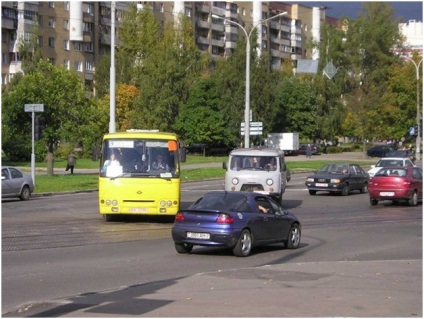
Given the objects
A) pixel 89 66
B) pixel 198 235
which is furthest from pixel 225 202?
pixel 89 66

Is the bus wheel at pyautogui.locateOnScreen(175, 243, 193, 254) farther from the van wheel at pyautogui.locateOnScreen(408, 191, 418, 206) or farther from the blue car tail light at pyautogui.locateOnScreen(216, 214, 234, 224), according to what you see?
the van wheel at pyautogui.locateOnScreen(408, 191, 418, 206)

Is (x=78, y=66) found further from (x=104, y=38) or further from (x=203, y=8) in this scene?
(x=203, y=8)

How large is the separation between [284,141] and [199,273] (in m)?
79.9

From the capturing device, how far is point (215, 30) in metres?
125

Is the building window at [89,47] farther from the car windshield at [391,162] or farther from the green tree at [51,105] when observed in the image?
the car windshield at [391,162]

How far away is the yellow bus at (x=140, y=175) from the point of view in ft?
82.4

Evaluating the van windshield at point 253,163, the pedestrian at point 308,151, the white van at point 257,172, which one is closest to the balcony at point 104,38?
the pedestrian at point 308,151

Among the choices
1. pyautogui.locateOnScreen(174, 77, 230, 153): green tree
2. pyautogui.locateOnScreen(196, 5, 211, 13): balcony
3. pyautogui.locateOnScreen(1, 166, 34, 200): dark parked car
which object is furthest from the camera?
pyautogui.locateOnScreen(196, 5, 211, 13): balcony

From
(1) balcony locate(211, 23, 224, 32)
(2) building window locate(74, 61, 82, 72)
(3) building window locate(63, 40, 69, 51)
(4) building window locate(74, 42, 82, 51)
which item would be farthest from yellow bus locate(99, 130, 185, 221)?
(1) balcony locate(211, 23, 224, 32)

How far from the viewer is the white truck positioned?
307 feet

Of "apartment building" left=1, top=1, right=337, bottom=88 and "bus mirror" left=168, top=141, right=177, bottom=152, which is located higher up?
"apartment building" left=1, top=1, right=337, bottom=88

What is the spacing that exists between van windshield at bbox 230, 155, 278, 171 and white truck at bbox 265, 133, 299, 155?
61.4m

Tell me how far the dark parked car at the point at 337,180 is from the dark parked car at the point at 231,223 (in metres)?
21.5

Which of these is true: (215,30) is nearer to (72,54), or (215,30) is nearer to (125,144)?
(72,54)
